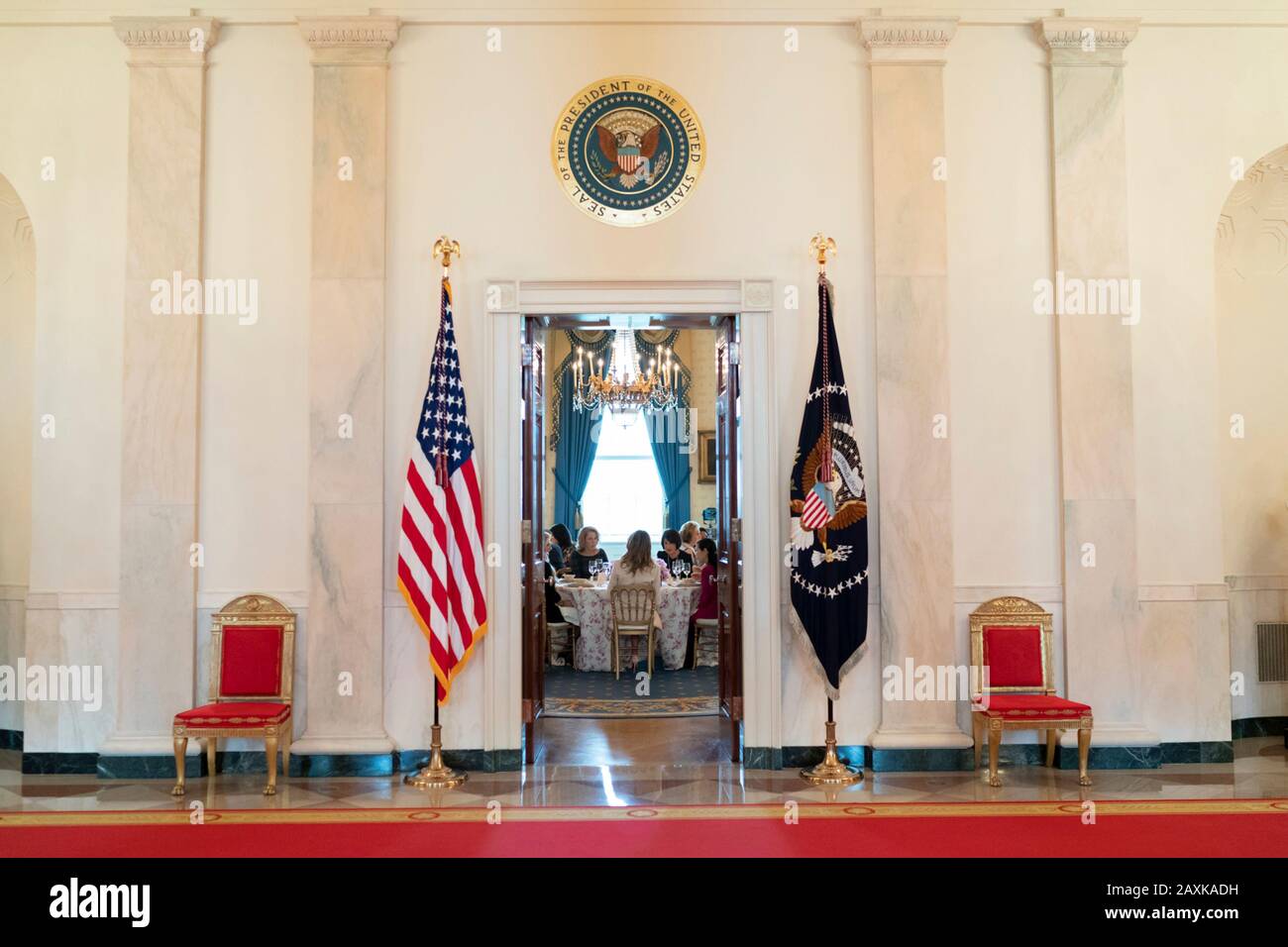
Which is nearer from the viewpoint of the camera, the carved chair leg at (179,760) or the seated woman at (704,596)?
the carved chair leg at (179,760)

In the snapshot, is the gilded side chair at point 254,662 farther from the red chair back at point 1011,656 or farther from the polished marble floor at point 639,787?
the red chair back at point 1011,656

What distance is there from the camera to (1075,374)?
729 cm

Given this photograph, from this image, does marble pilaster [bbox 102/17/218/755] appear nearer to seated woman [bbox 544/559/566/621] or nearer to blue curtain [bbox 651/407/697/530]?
seated woman [bbox 544/559/566/621]

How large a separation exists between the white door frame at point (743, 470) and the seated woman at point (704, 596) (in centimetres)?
384

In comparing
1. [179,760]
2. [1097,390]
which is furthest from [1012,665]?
[179,760]

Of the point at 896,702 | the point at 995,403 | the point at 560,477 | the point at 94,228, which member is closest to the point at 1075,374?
the point at 995,403

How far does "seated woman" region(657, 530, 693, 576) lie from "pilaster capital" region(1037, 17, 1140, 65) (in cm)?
721

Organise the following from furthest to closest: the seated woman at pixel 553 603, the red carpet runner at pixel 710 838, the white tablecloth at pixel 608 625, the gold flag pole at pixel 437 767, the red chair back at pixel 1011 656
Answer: the seated woman at pixel 553 603
the white tablecloth at pixel 608 625
the red chair back at pixel 1011 656
the gold flag pole at pixel 437 767
the red carpet runner at pixel 710 838

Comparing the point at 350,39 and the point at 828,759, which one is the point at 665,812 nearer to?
the point at 828,759

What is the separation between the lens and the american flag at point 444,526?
22.6 ft

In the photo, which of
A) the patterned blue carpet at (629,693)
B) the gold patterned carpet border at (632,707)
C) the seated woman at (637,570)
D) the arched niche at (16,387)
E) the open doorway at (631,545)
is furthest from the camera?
the seated woman at (637,570)

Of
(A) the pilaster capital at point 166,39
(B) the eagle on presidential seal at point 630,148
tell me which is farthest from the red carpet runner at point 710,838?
(A) the pilaster capital at point 166,39

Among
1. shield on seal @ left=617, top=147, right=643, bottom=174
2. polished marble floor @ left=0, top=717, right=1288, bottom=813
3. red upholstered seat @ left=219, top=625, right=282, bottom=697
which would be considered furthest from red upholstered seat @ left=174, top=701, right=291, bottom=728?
shield on seal @ left=617, top=147, right=643, bottom=174

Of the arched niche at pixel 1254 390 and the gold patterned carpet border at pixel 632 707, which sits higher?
the arched niche at pixel 1254 390
